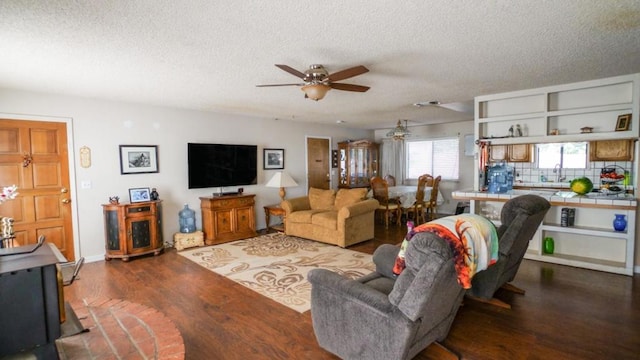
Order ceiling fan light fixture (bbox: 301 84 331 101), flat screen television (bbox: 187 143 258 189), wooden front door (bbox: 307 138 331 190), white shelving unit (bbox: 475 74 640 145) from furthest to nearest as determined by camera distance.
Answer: wooden front door (bbox: 307 138 331 190)
flat screen television (bbox: 187 143 258 189)
white shelving unit (bbox: 475 74 640 145)
ceiling fan light fixture (bbox: 301 84 331 101)

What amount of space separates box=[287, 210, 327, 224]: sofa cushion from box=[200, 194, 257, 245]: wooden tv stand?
2.54 feet

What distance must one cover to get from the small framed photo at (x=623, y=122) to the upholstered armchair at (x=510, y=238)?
209 centimetres

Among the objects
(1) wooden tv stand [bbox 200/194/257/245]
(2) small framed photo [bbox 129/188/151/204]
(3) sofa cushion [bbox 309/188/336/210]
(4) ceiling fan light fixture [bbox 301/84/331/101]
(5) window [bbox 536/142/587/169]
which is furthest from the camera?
(3) sofa cushion [bbox 309/188/336/210]

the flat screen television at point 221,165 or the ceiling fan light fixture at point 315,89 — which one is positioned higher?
the ceiling fan light fixture at point 315,89

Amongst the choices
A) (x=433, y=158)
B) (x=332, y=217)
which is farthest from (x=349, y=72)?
(x=433, y=158)

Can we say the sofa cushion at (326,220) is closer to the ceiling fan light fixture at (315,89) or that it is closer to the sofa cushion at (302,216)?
the sofa cushion at (302,216)

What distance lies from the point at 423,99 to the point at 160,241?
4.70 metres

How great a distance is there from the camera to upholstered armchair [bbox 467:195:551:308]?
8.91 ft

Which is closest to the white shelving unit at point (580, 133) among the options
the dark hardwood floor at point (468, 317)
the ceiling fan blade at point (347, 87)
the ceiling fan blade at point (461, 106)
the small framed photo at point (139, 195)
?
the dark hardwood floor at point (468, 317)

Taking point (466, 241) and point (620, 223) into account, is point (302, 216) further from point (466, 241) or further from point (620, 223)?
point (620, 223)

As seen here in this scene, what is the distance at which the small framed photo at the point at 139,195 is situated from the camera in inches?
194

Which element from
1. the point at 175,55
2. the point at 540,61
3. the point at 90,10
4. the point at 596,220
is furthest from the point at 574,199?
the point at 90,10

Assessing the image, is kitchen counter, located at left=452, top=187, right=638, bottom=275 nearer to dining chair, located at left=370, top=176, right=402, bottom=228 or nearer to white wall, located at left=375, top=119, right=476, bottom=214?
dining chair, located at left=370, top=176, right=402, bottom=228

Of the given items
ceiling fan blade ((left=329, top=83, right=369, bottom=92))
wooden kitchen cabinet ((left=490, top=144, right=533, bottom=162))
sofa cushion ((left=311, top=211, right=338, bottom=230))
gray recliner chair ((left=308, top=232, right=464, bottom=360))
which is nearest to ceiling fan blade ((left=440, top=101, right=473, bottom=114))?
wooden kitchen cabinet ((left=490, top=144, right=533, bottom=162))
